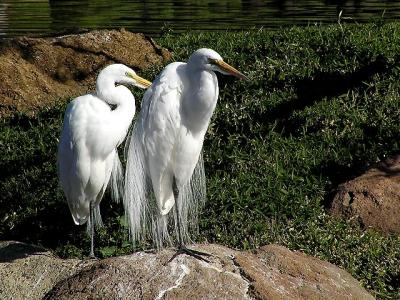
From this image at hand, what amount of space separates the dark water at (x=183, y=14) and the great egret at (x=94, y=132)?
19.9 feet

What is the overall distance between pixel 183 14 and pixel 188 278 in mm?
11114

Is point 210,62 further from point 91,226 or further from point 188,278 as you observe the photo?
point 91,226

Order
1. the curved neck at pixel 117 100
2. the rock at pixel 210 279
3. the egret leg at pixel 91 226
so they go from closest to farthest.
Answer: the rock at pixel 210 279 < the curved neck at pixel 117 100 < the egret leg at pixel 91 226

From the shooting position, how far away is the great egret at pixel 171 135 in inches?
180

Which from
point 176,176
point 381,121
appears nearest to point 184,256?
point 176,176

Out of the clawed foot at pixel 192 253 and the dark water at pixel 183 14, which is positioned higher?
the clawed foot at pixel 192 253

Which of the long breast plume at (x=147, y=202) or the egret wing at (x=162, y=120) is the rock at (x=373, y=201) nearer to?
the long breast plume at (x=147, y=202)

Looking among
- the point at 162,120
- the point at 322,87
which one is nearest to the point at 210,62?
the point at 162,120

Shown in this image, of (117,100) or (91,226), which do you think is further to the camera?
(91,226)

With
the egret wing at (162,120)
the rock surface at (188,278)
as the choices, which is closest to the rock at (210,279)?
the rock surface at (188,278)

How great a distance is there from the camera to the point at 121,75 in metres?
5.12

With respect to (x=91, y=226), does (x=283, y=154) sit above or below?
above

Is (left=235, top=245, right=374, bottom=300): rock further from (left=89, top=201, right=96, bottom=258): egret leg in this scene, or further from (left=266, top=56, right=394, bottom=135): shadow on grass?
(left=266, top=56, right=394, bottom=135): shadow on grass

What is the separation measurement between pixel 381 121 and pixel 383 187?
3.49ft
